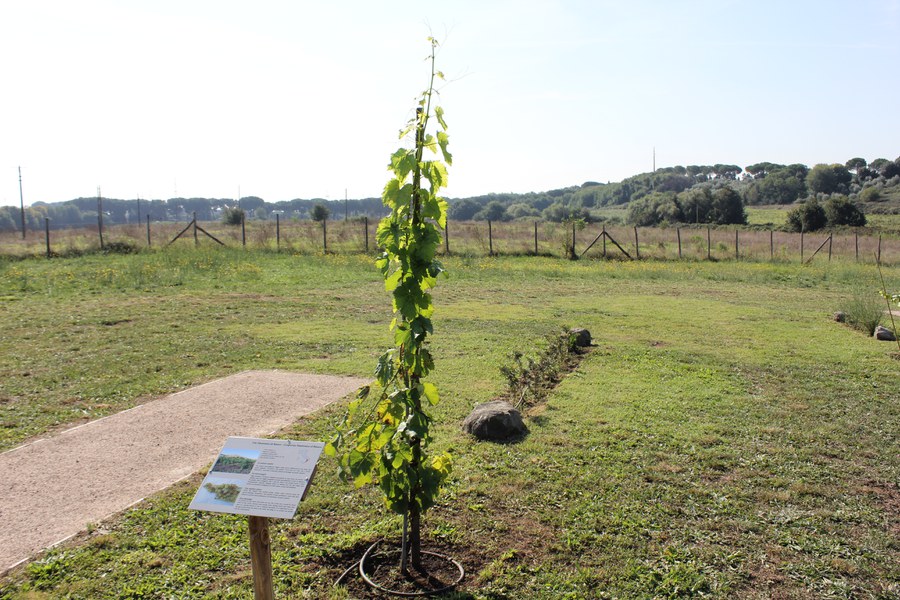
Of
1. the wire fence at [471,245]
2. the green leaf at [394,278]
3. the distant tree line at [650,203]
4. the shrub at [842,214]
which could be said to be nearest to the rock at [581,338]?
the green leaf at [394,278]

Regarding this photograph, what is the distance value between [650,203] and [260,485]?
69263 millimetres

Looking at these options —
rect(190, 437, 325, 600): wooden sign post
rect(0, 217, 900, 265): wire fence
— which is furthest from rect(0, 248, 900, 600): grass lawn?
rect(0, 217, 900, 265): wire fence

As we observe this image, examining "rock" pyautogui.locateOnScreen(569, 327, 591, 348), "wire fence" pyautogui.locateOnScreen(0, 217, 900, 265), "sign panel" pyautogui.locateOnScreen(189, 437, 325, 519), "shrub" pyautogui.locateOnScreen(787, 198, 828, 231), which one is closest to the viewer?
"sign panel" pyautogui.locateOnScreen(189, 437, 325, 519)

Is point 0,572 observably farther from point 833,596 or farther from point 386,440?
point 833,596

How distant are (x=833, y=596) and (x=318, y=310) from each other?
11170mm

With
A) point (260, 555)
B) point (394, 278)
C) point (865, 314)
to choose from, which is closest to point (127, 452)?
point (260, 555)

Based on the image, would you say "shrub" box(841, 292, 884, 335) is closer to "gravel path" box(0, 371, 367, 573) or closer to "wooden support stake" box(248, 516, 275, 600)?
"gravel path" box(0, 371, 367, 573)

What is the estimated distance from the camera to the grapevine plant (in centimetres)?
362

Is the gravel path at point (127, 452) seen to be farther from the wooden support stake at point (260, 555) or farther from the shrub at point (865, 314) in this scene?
the shrub at point (865, 314)

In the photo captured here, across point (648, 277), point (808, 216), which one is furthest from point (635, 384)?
point (808, 216)

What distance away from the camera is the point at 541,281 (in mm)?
19500

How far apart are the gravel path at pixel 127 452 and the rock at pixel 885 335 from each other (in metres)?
8.26

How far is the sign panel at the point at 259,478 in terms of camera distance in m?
3.06

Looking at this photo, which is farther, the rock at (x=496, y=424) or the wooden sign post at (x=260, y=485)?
the rock at (x=496, y=424)
